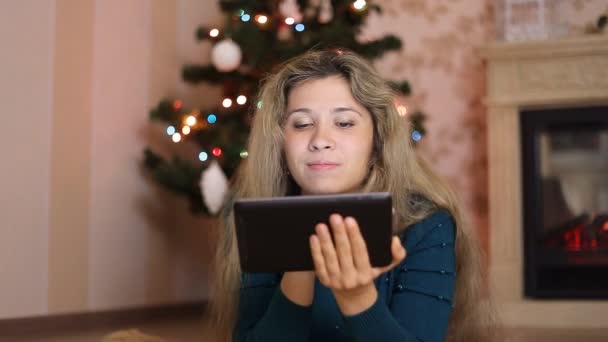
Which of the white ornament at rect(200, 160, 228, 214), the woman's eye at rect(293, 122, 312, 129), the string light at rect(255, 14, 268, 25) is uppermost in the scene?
the string light at rect(255, 14, 268, 25)

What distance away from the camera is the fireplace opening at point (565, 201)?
341cm

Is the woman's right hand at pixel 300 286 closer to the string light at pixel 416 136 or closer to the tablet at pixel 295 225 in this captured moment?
the tablet at pixel 295 225

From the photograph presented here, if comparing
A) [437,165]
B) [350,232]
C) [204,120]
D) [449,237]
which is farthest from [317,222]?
[437,165]

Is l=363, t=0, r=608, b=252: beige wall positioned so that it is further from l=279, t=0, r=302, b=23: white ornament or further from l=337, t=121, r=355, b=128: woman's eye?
l=337, t=121, r=355, b=128: woman's eye

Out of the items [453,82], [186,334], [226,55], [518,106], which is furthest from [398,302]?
[453,82]

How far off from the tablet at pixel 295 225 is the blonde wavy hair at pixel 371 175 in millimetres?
332

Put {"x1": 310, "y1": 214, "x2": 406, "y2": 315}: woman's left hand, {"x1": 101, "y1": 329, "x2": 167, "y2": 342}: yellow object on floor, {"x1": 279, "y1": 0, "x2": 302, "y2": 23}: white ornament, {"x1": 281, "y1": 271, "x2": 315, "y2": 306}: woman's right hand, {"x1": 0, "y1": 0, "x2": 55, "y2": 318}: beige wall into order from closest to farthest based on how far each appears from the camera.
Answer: {"x1": 310, "y1": 214, "x2": 406, "y2": 315}: woman's left hand
{"x1": 281, "y1": 271, "x2": 315, "y2": 306}: woman's right hand
{"x1": 101, "y1": 329, "x2": 167, "y2": 342}: yellow object on floor
{"x1": 0, "y1": 0, "x2": 55, "y2": 318}: beige wall
{"x1": 279, "y1": 0, "x2": 302, "y2": 23}: white ornament

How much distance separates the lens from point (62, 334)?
2.78 meters

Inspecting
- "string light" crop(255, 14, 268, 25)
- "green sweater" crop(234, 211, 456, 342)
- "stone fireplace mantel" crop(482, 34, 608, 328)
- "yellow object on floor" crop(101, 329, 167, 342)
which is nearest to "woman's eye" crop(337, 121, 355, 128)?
"green sweater" crop(234, 211, 456, 342)

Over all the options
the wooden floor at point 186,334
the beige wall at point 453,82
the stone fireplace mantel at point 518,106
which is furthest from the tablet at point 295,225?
the beige wall at point 453,82

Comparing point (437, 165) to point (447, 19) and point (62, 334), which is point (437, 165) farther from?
point (62, 334)

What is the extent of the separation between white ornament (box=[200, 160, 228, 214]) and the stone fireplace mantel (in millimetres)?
1251

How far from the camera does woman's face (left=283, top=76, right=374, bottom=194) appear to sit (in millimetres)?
1226

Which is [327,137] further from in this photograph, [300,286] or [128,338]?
[128,338]
